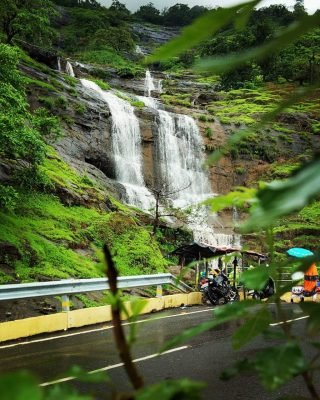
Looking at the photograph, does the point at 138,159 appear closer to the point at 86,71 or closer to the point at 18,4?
the point at 18,4

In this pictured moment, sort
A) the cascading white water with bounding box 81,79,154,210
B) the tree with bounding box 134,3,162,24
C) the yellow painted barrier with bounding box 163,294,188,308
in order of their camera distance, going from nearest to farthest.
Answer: the yellow painted barrier with bounding box 163,294,188,308 < the cascading white water with bounding box 81,79,154,210 < the tree with bounding box 134,3,162,24

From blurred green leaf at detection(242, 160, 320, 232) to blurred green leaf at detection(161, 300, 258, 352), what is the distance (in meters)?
0.29

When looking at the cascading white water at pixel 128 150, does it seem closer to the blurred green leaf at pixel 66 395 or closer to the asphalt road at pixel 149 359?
the asphalt road at pixel 149 359

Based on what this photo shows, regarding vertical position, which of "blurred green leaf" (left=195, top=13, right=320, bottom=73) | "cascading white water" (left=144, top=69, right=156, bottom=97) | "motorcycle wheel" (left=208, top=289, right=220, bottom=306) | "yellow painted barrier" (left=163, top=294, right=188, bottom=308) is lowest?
"motorcycle wheel" (left=208, top=289, right=220, bottom=306)

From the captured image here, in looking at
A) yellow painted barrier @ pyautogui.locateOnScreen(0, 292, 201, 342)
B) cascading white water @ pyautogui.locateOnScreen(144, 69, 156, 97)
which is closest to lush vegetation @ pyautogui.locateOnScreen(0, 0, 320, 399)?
cascading white water @ pyautogui.locateOnScreen(144, 69, 156, 97)

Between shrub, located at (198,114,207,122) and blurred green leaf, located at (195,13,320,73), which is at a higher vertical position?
blurred green leaf, located at (195,13,320,73)

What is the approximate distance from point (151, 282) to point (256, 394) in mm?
Result: 8515

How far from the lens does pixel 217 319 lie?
766mm

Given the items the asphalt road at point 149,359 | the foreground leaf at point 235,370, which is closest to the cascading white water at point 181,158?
the asphalt road at point 149,359

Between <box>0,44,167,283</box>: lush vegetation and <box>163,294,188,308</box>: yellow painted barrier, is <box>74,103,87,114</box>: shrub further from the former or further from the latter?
<box>163,294,188,308</box>: yellow painted barrier

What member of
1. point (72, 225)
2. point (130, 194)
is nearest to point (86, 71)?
point (130, 194)

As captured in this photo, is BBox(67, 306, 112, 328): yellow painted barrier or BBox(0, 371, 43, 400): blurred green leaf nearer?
BBox(0, 371, 43, 400): blurred green leaf

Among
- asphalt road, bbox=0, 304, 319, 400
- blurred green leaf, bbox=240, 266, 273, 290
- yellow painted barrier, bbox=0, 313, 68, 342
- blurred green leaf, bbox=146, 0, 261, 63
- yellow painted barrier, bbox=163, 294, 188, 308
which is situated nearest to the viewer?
blurred green leaf, bbox=146, 0, 261, 63

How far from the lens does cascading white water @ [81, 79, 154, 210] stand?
96.6 feet
